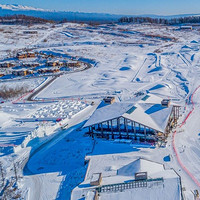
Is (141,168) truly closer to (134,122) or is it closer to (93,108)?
(134,122)

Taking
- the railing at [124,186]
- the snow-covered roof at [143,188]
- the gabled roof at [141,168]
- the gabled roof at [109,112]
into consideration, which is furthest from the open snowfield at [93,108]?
the railing at [124,186]

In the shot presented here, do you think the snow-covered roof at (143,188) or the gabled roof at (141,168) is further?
the gabled roof at (141,168)

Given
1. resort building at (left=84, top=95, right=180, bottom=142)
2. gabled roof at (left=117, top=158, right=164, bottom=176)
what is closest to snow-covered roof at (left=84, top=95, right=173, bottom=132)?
resort building at (left=84, top=95, right=180, bottom=142)

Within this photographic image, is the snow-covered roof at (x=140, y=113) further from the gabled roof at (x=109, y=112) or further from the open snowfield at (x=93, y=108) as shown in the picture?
the open snowfield at (x=93, y=108)

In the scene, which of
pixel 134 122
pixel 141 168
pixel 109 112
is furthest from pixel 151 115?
pixel 141 168

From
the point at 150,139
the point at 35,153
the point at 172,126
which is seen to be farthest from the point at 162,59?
the point at 35,153

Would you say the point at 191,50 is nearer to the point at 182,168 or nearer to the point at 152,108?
the point at 152,108

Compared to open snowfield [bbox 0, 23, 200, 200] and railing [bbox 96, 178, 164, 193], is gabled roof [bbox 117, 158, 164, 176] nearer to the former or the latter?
railing [bbox 96, 178, 164, 193]
